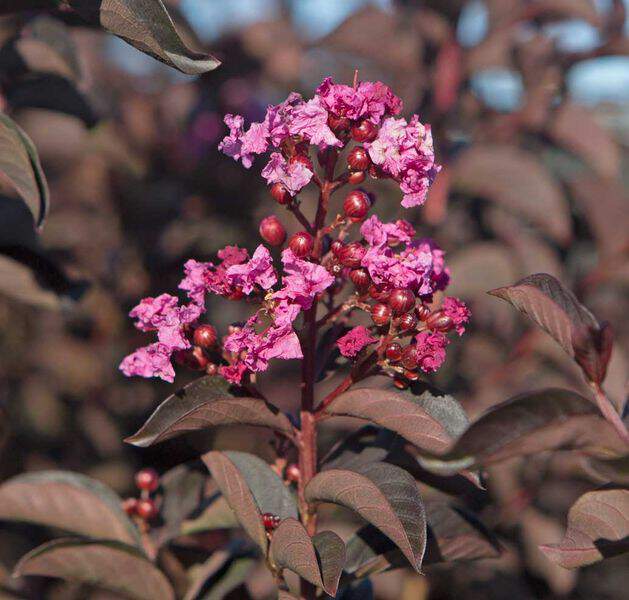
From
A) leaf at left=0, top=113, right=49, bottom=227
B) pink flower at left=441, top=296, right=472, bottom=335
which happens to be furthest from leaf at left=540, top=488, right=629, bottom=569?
leaf at left=0, top=113, right=49, bottom=227

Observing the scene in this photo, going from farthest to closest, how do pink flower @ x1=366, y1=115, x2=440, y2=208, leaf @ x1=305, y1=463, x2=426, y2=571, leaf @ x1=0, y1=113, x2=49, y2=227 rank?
leaf @ x1=0, y1=113, x2=49, y2=227, pink flower @ x1=366, y1=115, x2=440, y2=208, leaf @ x1=305, y1=463, x2=426, y2=571

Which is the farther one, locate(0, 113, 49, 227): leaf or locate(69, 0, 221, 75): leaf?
locate(0, 113, 49, 227): leaf

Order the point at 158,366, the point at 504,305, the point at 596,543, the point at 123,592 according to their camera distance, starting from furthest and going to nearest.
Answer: the point at 504,305 → the point at 123,592 → the point at 158,366 → the point at 596,543

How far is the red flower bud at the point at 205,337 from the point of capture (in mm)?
1040

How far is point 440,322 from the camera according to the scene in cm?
102

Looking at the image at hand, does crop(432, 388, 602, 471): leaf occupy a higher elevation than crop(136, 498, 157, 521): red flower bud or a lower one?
higher

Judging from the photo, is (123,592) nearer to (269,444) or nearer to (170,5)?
(269,444)

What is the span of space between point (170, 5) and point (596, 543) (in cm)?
109

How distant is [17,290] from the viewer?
4.80ft

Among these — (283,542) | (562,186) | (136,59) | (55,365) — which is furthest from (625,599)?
(136,59)

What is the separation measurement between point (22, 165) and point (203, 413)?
15.9 inches

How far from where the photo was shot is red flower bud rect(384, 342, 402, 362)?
3.27ft

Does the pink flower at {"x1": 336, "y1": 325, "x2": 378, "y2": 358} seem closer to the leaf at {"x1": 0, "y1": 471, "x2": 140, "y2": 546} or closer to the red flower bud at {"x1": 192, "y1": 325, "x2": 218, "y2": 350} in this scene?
the red flower bud at {"x1": 192, "y1": 325, "x2": 218, "y2": 350}

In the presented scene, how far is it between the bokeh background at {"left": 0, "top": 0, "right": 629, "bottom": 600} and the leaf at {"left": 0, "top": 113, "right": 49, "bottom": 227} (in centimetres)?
96
